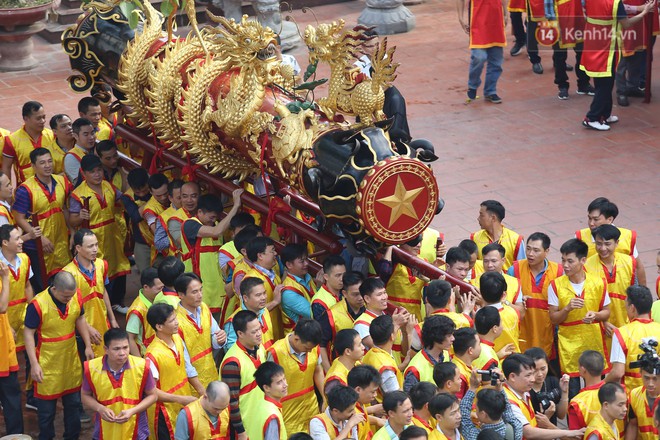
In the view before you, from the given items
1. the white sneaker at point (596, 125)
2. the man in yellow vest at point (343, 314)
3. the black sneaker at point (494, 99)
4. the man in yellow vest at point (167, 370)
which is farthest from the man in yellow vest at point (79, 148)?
the white sneaker at point (596, 125)

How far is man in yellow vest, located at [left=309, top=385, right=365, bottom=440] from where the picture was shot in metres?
6.79

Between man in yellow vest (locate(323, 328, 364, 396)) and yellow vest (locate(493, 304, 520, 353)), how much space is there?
1.12 metres

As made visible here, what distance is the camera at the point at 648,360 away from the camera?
7.04 meters

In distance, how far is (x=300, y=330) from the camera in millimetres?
7488

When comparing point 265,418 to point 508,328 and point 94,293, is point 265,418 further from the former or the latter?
point 94,293

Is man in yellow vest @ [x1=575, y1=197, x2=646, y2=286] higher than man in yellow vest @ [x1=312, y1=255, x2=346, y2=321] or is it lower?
lower

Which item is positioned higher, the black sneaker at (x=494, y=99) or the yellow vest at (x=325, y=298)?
the yellow vest at (x=325, y=298)

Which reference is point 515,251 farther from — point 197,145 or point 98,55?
point 98,55

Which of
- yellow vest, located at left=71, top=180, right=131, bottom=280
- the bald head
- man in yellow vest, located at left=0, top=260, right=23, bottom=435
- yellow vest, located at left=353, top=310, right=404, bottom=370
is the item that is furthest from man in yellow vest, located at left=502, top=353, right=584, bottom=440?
yellow vest, located at left=71, top=180, right=131, bottom=280

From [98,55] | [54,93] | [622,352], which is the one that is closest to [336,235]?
[622,352]

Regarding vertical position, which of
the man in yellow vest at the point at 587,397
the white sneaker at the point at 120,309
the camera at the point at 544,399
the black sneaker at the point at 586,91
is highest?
the man in yellow vest at the point at 587,397

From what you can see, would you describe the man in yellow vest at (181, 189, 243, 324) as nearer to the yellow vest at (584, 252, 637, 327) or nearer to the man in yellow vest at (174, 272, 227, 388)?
the man in yellow vest at (174, 272, 227, 388)

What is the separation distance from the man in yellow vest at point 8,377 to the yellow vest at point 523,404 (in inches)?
140

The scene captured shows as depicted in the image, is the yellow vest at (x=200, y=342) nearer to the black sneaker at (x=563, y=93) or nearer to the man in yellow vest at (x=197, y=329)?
the man in yellow vest at (x=197, y=329)
